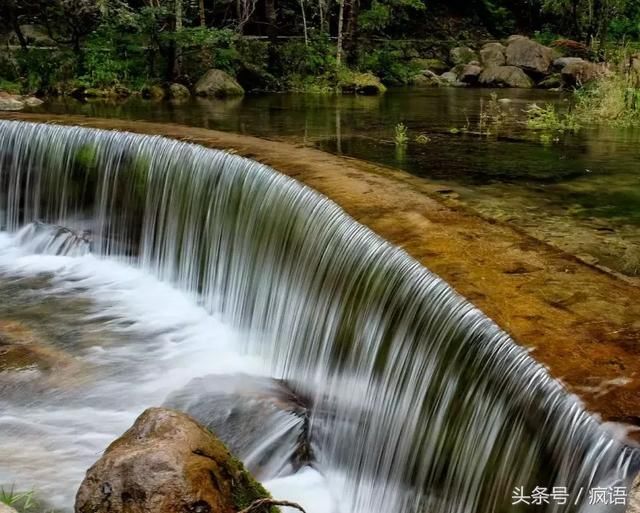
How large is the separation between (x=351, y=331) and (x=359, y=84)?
15.2 m

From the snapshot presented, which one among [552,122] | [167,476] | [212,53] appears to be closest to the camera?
[167,476]

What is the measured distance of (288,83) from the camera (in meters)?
19.7

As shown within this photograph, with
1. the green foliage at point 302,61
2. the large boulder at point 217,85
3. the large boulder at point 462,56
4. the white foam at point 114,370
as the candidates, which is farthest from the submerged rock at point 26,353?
the large boulder at point 462,56

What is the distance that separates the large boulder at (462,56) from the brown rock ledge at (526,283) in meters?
19.1

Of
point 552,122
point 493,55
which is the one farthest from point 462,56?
point 552,122

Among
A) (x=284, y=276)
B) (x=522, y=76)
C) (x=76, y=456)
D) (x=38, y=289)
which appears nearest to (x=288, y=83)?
(x=522, y=76)

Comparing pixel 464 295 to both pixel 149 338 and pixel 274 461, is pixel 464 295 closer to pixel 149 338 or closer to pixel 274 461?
pixel 274 461

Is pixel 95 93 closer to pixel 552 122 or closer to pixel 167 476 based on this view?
pixel 552 122

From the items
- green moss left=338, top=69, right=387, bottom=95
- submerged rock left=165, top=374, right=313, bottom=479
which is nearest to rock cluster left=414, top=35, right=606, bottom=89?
green moss left=338, top=69, right=387, bottom=95

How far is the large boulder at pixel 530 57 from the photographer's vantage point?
21.8 m

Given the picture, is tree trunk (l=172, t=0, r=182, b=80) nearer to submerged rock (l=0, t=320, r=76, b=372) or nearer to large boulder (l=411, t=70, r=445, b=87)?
large boulder (l=411, t=70, r=445, b=87)

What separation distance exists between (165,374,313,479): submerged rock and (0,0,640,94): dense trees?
41.4 ft

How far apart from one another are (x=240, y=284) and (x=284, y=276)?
2.83 feet

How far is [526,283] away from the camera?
4.07 metres
